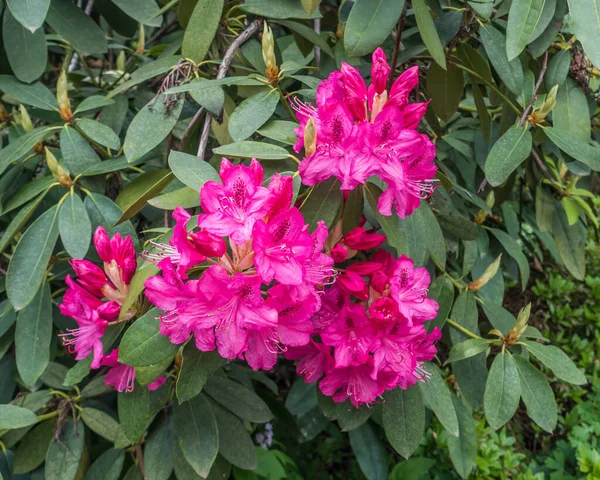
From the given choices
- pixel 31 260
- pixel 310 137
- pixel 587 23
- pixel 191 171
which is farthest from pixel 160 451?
pixel 587 23

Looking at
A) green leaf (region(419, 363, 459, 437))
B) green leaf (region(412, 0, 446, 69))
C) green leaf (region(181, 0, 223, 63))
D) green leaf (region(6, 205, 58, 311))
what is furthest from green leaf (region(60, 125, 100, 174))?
green leaf (region(419, 363, 459, 437))

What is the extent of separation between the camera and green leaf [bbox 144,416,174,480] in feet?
4.60

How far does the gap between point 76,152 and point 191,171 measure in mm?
520

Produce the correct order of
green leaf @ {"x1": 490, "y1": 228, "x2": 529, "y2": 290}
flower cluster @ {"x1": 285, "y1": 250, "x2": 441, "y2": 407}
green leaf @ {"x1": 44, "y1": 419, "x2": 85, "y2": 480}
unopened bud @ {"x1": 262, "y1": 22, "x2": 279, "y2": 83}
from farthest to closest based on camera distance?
green leaf @ {"x1": 490, "y1": 228, "x2": 529, "y2": 290}
green leaf @ {"x1": 44, "y1": 419, "x2": 85, "y2": 480}
unopened bud @ {"x1": 262, "y1": 22, "x2": 279, "y2": 83}
flower cluster @ {"x1": 285, "y1": 250, "x2": 441, "y2": 407}

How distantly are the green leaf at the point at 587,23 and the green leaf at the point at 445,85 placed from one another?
483mm

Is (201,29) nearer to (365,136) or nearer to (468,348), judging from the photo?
(365,136)

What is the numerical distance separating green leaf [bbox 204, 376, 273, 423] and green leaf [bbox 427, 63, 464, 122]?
2.70 feet

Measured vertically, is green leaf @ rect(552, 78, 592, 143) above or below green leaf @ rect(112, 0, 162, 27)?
below

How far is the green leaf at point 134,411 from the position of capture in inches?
47.3

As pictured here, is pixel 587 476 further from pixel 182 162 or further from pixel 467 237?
pixel 182 162

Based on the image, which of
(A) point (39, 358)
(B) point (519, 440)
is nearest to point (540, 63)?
(A) point (39, 358)

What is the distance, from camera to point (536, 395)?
125 cm

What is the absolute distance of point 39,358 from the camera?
139 centimetres

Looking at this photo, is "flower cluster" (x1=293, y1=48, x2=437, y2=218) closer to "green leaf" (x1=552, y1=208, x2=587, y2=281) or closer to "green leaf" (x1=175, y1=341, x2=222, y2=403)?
"green leaf" (x1=175, y1=341, x2=222, y2=403)
